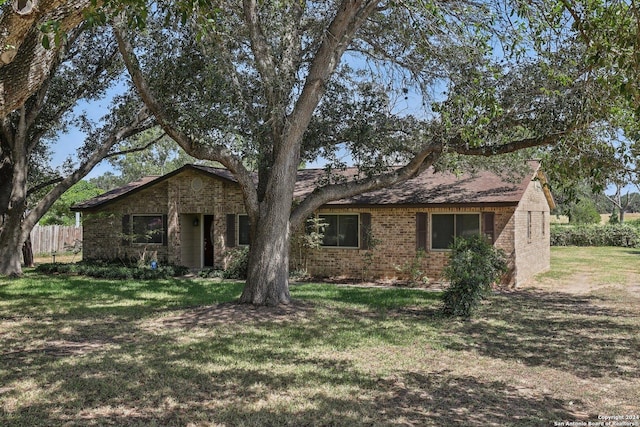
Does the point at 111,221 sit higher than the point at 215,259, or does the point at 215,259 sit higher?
the point at 111,221

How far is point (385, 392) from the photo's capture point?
18.7ft

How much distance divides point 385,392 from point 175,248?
1534cm

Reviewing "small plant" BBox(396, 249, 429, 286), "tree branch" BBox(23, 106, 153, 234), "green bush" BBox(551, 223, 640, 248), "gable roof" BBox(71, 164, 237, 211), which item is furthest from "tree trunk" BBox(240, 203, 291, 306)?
"green bush" BBox(551, 223, 640, 248)

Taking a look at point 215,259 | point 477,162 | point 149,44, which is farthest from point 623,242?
point 149,44

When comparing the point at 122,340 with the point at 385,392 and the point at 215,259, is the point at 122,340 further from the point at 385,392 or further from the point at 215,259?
the point at 215,259

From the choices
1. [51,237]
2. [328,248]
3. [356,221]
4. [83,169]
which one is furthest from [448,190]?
[51,237]

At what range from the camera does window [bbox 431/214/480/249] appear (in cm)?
1598

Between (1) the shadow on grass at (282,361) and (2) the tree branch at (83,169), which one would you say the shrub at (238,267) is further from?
(2) the tree branch at (83,169)

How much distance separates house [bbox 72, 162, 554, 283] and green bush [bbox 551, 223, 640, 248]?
1284 centimetres

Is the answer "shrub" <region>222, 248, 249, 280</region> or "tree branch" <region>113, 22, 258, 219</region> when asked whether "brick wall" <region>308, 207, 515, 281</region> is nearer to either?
"shrub" <region>222, 248, 249, 280</region>

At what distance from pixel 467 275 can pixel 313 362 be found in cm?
432

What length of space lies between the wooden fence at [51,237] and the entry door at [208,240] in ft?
31.9

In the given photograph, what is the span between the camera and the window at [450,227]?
52.4 feet

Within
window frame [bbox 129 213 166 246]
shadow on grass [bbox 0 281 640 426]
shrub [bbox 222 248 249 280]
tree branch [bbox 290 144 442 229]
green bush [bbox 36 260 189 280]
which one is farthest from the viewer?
window frame [bbox 129 213 166 246]
